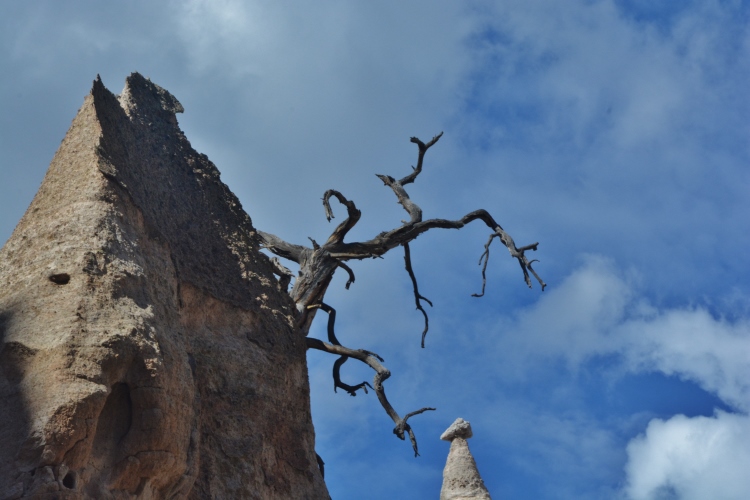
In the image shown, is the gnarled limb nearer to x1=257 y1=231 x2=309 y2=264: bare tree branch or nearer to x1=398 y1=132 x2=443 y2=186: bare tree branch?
x1=257 y1=231 x2=309 y2=264: bare tree branch

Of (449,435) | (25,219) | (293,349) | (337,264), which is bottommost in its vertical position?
(25,219)

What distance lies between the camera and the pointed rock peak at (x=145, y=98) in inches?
298

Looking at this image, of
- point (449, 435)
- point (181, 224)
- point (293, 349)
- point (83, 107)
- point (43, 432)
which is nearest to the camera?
point (43, 432)

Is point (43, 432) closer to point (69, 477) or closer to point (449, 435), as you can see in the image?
point (69, 477)

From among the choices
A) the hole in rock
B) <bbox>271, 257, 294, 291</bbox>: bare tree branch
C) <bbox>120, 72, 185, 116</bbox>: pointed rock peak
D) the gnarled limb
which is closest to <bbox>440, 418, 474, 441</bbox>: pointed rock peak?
the gnarled limb

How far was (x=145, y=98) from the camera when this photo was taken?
25.7 ft

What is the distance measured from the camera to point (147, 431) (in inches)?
204

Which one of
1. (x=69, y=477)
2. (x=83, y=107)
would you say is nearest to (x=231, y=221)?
(x=83, y=107)

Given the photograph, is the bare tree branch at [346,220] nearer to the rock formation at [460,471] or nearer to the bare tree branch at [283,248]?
the bare tree branch at [283,248]

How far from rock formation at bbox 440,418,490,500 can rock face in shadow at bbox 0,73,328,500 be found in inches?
185

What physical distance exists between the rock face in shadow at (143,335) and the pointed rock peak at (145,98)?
0.02 m

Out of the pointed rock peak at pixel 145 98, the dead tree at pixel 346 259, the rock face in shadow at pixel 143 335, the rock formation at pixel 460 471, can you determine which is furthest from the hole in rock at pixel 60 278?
the rock formation at pixel 460 471

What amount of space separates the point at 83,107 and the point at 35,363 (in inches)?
95.5

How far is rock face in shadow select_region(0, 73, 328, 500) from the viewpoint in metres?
4.80
